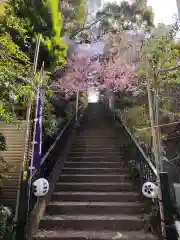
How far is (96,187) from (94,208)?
0.99 meters

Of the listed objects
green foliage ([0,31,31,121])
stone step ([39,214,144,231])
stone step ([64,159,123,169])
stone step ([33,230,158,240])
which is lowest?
stone step ([33,230,158,240])

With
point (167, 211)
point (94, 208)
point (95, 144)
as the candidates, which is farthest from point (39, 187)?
point (95, 144)

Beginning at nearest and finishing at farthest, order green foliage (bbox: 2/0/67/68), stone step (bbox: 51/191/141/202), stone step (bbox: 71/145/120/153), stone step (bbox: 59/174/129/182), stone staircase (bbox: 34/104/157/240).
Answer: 1. stone staircase (bbox: 34/104/157/240)
2. stone step (bbox: 51/191/141/202)
3. stone step (bbox: 59/174/129/182)
4. stone step (bbox: 71/145/120/153)
5. green foliage (bbox: 2/0/67/68)

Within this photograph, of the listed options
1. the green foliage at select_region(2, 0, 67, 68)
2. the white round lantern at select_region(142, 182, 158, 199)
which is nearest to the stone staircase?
the white round lantern at select_region(142, 182, 158, 199)

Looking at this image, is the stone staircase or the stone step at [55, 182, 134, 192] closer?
the stone staircase

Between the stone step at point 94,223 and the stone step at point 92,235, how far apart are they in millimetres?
156

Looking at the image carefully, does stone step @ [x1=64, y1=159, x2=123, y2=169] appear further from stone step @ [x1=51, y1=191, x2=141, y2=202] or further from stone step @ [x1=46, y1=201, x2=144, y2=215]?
stone step @ [x1=46, y1=201, x2=144, y2=215]

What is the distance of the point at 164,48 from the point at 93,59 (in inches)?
341

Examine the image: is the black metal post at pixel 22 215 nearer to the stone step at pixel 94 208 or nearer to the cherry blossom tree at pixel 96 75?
the stone step at pixel 94 208

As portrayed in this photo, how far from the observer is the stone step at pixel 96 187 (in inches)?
257

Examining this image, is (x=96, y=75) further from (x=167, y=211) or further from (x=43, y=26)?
(x=167, y=211)

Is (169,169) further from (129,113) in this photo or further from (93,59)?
(93,59)

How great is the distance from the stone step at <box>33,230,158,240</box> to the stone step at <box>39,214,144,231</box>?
156 millimetres

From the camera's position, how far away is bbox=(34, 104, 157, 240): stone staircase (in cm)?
490
